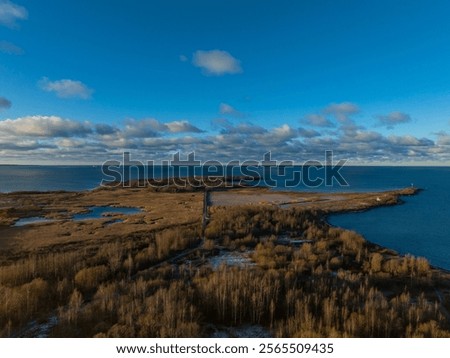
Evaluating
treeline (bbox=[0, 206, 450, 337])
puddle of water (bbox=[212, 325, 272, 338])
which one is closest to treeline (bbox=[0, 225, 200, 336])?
treeline (bbox=[0, 206, 450, 337])

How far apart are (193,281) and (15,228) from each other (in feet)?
87.2

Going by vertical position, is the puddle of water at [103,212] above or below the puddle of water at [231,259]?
below

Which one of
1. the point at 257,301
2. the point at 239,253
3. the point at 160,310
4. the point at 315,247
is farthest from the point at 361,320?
the point at 315,247

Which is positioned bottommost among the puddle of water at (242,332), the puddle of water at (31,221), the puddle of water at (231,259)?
the puddle of water at (31,221)

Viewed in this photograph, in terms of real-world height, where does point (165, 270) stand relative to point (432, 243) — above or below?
above

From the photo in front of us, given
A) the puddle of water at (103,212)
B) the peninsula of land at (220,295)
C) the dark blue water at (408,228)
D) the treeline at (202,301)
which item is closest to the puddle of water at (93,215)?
the puddle of water at (103,212)

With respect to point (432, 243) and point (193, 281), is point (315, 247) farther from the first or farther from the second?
point (432, 243)

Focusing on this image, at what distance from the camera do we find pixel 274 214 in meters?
26.3

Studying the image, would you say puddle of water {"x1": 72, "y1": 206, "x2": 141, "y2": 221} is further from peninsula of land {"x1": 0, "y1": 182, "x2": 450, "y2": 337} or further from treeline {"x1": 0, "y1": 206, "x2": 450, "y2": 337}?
treeline {"x1": 0, "y1": 206, "x2": 450, "y2": 337}

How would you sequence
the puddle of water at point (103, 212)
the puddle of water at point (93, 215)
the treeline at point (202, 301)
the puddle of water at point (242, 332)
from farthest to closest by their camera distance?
the puddle of water at point (103, 212) → the puddle of water at point (93, 215) → the puddle of water at point (242, 332) → the treeline at point (202, 301)

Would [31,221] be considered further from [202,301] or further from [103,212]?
[202,301]

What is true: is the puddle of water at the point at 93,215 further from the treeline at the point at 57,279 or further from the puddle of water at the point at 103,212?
the treeline at the point at 57,279

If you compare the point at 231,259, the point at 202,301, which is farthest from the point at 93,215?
the point at 202,301

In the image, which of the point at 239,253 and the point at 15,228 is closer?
the point at 239,253
